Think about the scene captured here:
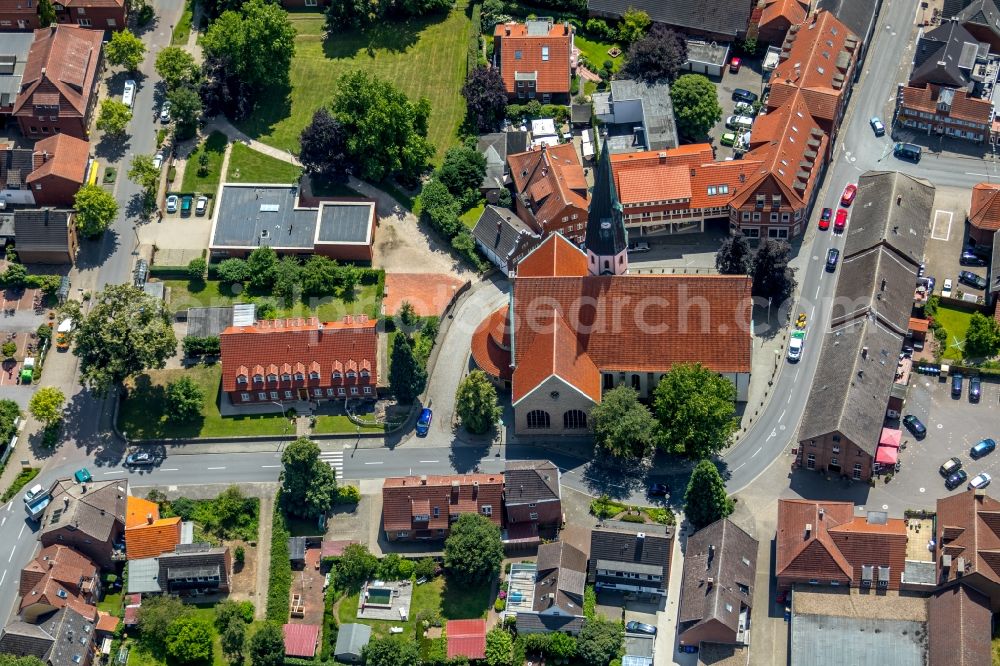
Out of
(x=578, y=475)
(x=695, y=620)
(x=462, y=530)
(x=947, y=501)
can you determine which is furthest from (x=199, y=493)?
(x=947, y=501)

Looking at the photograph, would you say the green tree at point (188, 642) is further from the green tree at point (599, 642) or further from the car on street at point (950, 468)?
the car on street at point (950, 468)

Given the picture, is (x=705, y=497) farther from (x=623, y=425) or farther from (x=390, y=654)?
(x=390, y=654)

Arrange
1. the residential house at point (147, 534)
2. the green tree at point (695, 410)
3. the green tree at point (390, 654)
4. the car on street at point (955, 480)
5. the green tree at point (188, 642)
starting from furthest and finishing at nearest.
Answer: the car on street at point (955, 480), the green tree at point (695, 410), the residential house at point (147, 534), the green tree at point (188, 642), the green tree at point (390, 654)

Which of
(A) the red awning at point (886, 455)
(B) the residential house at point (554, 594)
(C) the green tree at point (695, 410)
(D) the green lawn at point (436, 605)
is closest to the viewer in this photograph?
(B) the residential house at point (554, 594)

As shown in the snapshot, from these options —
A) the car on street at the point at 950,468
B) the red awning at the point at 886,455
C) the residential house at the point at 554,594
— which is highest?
the red awning at the point at 886,455

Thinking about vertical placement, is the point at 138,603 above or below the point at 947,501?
below

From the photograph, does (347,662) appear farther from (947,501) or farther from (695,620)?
(947,501)

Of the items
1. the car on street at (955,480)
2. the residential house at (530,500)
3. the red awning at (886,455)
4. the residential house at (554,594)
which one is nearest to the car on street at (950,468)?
the car on street at (955,480)
